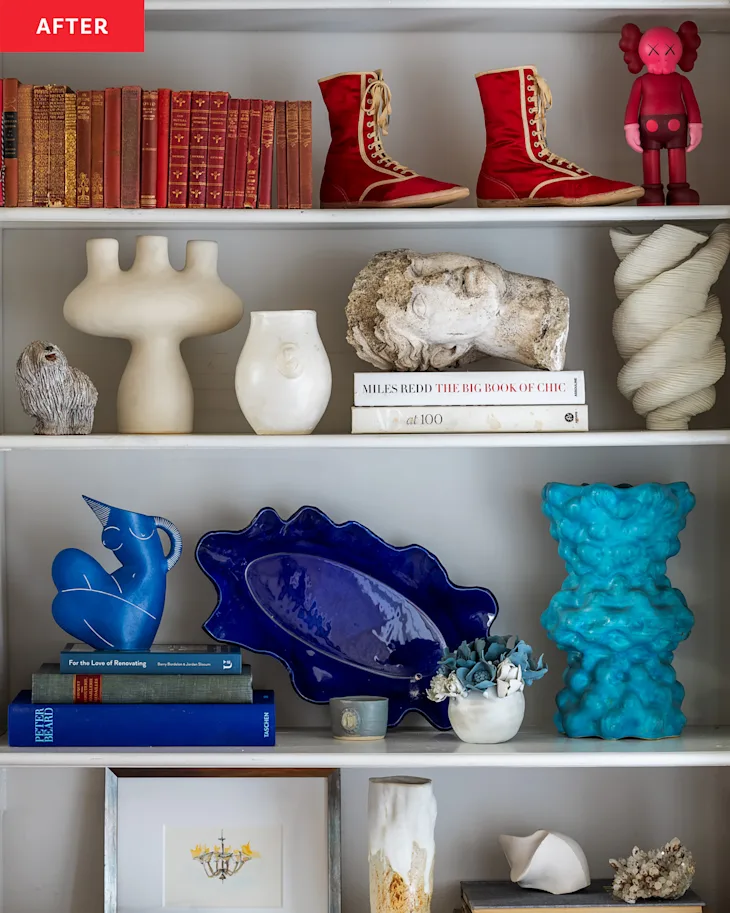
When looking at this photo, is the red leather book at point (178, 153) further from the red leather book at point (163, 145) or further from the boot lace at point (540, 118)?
the boot lace at point (540, 118)

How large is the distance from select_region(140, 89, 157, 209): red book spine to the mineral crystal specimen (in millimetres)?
1163

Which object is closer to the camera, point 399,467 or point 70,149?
point 70,149

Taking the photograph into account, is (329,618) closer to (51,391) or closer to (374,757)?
(374,757)

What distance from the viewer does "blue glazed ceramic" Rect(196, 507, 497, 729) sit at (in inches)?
66.9

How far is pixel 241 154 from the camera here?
1.57 m

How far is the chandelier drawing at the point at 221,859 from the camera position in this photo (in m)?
1.68

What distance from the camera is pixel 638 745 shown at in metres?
1.57

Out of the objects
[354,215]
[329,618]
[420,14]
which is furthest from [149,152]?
[329,618]

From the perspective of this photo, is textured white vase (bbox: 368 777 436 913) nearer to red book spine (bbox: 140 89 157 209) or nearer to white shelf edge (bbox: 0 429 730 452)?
white shelf edge (bbox: 0 429 730 452)

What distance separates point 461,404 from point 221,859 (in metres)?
0.78

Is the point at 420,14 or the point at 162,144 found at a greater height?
the point at 420,14

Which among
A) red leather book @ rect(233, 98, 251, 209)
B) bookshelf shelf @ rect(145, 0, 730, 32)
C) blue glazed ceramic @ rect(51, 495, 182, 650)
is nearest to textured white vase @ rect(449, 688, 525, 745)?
blue glazed ceramic @ rect(51, 495, 182, 650)

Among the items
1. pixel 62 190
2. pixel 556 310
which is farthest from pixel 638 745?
pixel 62 190

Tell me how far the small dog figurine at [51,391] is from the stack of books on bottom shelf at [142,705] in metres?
0.33
